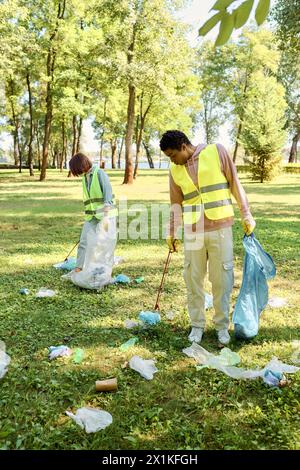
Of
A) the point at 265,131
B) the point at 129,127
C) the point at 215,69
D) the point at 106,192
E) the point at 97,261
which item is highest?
the point at 215,69

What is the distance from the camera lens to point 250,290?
4117 millimetres

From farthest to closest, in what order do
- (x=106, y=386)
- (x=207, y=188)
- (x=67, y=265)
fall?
(x=67, y=265) → (x=207, y=188) → (x=106, y=386)

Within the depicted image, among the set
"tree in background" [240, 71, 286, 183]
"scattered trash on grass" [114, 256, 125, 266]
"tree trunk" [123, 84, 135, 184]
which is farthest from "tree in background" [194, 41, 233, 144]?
"scattered trash on grass" [114, 256, 125, 266]

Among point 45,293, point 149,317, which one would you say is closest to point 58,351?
point 149,317

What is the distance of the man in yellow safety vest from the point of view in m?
3.84

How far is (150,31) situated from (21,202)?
9.43 meters

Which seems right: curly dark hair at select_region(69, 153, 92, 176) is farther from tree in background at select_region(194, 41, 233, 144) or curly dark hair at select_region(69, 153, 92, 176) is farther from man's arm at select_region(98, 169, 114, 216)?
tree in background at select_region(194, 41, 233, 144)

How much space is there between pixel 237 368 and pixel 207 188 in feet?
5.21

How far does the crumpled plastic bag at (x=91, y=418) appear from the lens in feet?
9.47

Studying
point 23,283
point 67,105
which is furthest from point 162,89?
point 23,283

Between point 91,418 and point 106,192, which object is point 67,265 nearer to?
point 106,192

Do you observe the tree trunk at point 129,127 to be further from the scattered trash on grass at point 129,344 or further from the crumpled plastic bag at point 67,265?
the scattered trash on grass at point 129,344

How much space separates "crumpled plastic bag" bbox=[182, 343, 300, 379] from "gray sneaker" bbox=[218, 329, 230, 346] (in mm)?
269
